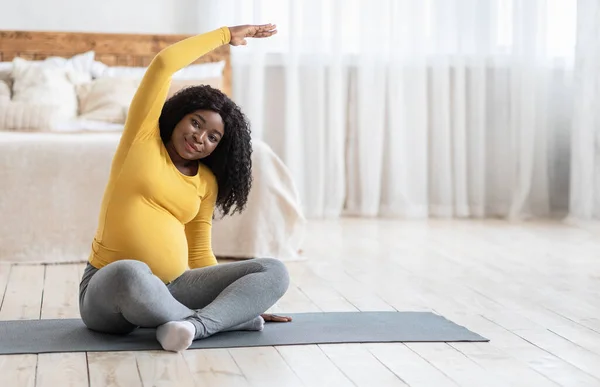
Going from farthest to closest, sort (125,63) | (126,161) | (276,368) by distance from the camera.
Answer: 1. (125,63)
2. (126,161)
3. (276,368)

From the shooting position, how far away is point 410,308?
272cm

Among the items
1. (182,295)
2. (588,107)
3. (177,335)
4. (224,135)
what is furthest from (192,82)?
(177,335)

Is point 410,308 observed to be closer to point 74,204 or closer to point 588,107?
→ point 74,204

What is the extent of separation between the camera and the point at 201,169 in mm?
2346

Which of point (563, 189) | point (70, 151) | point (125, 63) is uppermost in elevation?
point (125, 63)

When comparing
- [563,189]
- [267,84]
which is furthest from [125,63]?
[563,189]

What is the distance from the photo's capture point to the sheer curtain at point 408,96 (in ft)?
16.8

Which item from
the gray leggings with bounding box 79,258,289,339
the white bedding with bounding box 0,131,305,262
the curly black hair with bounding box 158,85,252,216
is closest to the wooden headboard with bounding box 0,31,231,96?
the white bedding with bounding box 0,131,305,262

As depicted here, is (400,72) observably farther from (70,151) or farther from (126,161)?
(126,161)

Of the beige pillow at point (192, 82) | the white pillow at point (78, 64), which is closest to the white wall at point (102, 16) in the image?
the white pillow at point (78, 64)

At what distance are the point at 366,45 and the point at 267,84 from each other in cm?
59

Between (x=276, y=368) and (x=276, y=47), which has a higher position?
(x=276, y=47)

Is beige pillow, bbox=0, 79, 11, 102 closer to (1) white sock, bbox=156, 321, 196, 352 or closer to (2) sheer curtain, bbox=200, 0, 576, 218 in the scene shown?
(2) sheer curtain, bbox=200, 0, 576, 218

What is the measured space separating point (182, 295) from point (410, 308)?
29.5 inches
